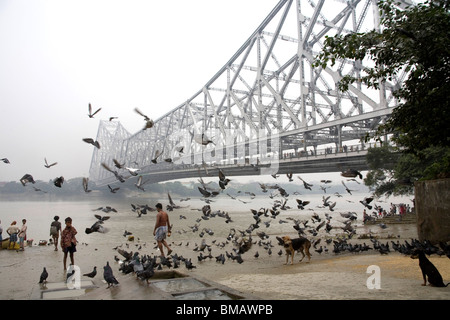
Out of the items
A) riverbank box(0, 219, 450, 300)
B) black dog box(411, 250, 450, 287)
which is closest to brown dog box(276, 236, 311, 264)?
riverbank box(0, 219, 450, 300)

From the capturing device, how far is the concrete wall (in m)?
7.60

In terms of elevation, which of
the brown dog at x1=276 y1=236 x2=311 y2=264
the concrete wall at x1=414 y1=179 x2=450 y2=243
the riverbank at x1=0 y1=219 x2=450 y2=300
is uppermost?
the concrete wall at x1=414 y1=179 x2=450 y2=243

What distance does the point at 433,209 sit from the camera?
7969 mm

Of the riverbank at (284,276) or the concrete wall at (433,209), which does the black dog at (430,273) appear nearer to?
the riverbank at (284,276)

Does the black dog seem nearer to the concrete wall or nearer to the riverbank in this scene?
the riverbank

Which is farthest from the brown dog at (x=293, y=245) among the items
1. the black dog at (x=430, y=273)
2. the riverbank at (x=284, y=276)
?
the black dog at (x=430, y=273)

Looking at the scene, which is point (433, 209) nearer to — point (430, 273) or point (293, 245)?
point (293, 245)

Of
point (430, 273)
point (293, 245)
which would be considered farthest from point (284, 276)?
point (430, 273)

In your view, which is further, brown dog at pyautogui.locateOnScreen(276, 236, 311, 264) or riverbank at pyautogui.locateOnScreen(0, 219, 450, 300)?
brown dog at pyautogui.locateOnScreen(276, 236, 311, 264)

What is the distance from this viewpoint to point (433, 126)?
653 cm

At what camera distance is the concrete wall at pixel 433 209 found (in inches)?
299
